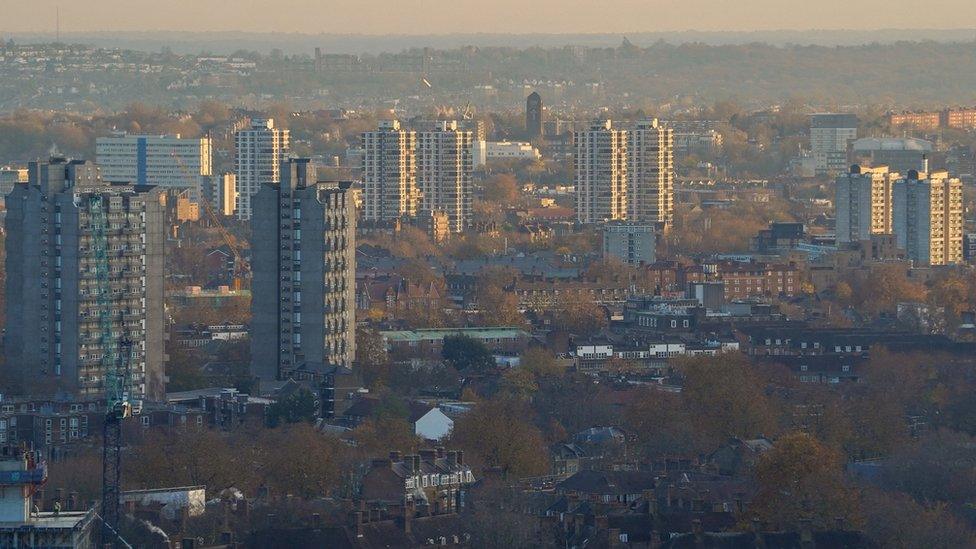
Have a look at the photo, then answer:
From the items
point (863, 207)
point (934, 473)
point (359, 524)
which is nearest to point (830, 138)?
point (863, 207)

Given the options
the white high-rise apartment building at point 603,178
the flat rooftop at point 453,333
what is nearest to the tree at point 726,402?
the flat rooftop at point 453,333

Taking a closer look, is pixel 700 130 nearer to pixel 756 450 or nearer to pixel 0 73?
pixel 0 73

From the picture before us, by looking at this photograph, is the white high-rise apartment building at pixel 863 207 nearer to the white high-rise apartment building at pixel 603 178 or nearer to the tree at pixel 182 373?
the white high-rise apartment building at pixel 603 178

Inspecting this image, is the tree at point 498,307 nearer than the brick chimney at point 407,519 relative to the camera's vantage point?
No

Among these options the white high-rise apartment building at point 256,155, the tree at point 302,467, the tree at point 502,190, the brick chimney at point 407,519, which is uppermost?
the white high-rise apartment building at point 256,155

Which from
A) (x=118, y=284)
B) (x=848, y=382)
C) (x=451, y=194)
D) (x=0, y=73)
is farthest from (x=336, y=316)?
(x=0, y=73)

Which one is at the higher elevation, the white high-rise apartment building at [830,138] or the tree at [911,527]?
the white high-rise apartment building at [830,138]
